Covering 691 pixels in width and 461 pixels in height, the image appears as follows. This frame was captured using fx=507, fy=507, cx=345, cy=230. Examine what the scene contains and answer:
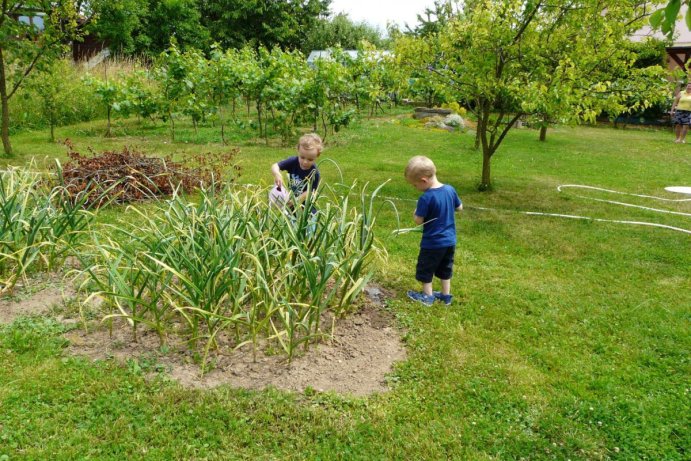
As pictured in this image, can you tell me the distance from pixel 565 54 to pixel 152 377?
5425 mm

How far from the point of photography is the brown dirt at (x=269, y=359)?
2.62m

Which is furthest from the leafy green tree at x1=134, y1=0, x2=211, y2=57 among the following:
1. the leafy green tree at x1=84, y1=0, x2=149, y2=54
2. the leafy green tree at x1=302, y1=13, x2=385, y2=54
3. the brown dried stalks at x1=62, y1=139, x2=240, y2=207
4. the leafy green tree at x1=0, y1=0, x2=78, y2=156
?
the brown dried stalks at x1=62, y1=139, x2=240, y2=207

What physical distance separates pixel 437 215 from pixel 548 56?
3695 mm

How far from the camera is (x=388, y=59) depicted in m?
6.60

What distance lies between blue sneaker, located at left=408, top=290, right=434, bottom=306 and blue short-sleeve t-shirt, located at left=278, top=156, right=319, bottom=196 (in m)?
1.22

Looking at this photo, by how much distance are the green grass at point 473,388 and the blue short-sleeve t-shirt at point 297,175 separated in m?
0.96

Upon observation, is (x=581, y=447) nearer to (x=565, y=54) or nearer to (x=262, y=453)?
(x=262, y=453)

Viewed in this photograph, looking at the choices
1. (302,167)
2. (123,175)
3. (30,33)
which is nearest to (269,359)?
(302,167)

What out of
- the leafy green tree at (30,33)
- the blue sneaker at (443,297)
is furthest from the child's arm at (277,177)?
the leafy green tree at (30,33)

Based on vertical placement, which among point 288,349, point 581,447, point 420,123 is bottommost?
point 581,447

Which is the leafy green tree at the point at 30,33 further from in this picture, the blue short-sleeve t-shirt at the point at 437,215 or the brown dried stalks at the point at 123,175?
the blue short-sleeve t-shirt at the point at 437,215

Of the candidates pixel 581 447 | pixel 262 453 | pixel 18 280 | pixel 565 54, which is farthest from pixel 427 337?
pixel 565 54

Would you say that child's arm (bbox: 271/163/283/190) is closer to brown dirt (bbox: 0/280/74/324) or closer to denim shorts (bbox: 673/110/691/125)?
brown dirt (bbox: 0/280/74/324)

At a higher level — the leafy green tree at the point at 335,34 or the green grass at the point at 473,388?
the leafy green tree at the point at 335,34
